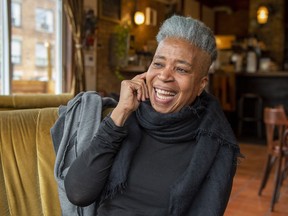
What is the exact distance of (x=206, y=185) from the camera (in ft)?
4.33

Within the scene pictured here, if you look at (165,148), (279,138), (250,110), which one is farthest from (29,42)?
(250,110)

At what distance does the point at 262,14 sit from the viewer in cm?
764

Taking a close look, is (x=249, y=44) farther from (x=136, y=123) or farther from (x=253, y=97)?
(x=136, y=123)

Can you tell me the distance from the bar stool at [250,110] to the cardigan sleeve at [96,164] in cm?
576

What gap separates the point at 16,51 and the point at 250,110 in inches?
183

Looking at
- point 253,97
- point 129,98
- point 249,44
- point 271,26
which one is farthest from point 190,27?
point 271,26

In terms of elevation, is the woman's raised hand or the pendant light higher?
the pendant light

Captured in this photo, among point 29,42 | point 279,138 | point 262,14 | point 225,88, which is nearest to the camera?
point 279,138

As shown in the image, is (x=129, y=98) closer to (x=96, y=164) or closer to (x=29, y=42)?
(x=96, y=164)

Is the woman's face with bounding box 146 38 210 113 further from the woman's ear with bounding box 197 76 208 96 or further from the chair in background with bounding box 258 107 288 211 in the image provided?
the chair in background with bounding box 258 107 288 211

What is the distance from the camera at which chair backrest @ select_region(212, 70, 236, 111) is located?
6.51 meters

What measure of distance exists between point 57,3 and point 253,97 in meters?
4.07

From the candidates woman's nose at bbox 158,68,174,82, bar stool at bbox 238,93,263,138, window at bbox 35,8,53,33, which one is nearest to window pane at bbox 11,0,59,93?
Answer: window at bbox 35,8,53,33

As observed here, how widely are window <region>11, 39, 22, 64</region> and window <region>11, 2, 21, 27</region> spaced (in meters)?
0.20
